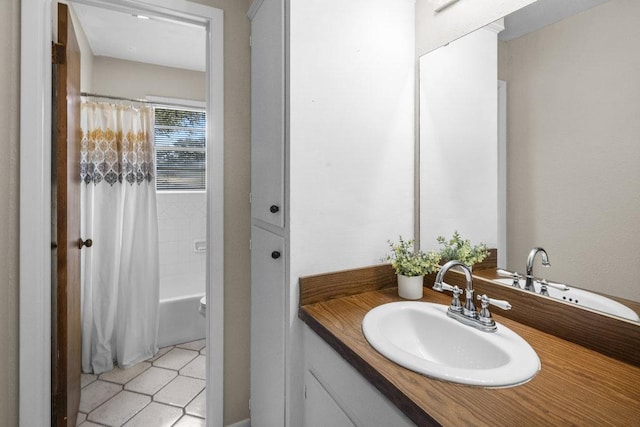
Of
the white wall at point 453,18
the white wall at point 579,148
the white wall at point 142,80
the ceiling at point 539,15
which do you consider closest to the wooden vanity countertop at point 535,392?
the white wall at point 579,148

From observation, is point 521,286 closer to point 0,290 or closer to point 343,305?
point 343,305

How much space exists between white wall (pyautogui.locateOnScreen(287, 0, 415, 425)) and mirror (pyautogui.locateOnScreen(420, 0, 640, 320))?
18 cm

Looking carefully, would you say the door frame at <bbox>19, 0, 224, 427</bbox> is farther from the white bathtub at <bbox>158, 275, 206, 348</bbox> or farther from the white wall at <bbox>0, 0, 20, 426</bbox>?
the white bathtub at <bbox>158, 275, 206, 348</bbox>

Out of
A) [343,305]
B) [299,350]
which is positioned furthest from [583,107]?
[299,350]

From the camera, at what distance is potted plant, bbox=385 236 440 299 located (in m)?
1.19

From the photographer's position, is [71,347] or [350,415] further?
[71,347]

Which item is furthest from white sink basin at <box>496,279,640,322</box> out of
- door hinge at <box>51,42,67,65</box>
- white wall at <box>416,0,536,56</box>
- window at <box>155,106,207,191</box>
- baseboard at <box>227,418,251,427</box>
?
window at <box>155,106,207,191</box>

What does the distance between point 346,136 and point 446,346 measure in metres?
0.81

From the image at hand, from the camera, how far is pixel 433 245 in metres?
1.34

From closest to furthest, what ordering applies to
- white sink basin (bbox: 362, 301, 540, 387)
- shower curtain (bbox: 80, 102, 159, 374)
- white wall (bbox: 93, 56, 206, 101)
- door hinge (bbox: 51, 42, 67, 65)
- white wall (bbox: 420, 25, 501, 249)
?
white sink basin (bbox: 362, 301, 540, 387) < white wall (bbox: 420, 25, 501, 249) < door hinge (bbox: 51, 42, 67, 65) < shower curtain (bbox: 80, 102, 159, 374) < white wall (bbox: 93, 56, 206, 101)

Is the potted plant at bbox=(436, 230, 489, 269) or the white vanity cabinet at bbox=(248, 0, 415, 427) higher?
the white vanity cabinet at bbox=(248, 0, 415, 427)

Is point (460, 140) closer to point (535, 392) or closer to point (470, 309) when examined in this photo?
point (470, 309)

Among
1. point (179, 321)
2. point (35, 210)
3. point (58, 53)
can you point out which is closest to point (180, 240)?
point (179, 321)

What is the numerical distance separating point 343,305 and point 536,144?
32.2 inches
